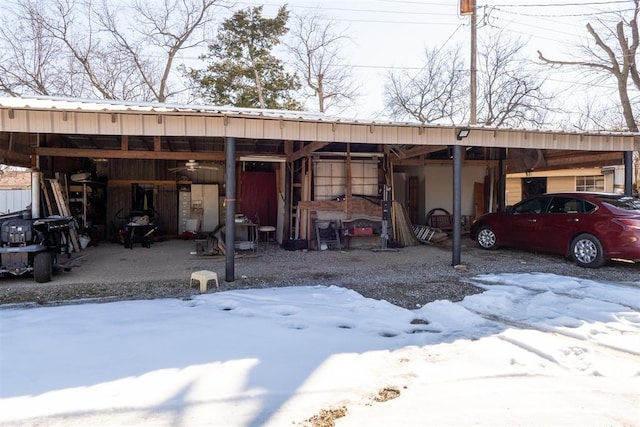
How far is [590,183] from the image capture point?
16.7 metres

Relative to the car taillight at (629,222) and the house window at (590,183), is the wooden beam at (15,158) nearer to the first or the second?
the car taillight at (629,222)

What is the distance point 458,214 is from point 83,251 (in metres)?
8.20

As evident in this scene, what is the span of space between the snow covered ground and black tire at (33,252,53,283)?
1556mm

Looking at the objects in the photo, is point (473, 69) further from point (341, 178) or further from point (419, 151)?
point (341, 178)

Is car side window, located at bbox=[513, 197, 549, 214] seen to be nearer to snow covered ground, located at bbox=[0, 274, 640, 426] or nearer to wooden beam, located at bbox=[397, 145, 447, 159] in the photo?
wooden beam, located at bbox=[397, 145, 447, 159]

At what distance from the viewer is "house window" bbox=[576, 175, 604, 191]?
16.1 m

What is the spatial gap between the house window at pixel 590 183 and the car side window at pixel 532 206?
10.5 m

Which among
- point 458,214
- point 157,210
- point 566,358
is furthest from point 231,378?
point 157,210

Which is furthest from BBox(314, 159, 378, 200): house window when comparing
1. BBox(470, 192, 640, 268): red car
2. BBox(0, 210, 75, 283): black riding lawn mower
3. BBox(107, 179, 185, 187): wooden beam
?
BBox(0, 210, 75, 283): black riding lawn mower

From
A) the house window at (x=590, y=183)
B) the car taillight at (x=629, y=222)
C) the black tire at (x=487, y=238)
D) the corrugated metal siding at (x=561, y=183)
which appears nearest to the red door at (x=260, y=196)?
the black tire at (x=487, y=238)

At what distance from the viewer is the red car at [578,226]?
6359 millimetres

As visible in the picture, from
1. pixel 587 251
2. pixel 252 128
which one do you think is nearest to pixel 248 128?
pixel 252 128

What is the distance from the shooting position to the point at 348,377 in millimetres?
2762

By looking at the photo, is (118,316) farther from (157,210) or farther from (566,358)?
(157,210)
